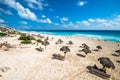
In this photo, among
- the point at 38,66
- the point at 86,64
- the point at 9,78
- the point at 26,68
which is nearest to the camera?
the point at 9,78

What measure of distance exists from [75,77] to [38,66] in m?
5.40

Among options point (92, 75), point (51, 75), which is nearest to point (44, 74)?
point (51, 75)

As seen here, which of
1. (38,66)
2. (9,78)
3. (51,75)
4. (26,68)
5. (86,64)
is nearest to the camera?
(9,78)

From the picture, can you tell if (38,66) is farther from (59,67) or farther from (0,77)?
(0,77)

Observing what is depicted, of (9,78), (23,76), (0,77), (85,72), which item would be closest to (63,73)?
(85,72)

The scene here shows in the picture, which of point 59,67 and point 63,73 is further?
point 59,67

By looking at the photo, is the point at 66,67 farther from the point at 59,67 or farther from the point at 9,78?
the point at 9,78

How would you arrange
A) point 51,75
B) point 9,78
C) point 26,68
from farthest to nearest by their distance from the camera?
point 26,68 → point 51,75 → point 9,78

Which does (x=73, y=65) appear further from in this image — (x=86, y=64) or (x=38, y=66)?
(x=38, y=66)

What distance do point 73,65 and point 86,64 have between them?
2.23 m

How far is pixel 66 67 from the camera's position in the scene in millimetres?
16734

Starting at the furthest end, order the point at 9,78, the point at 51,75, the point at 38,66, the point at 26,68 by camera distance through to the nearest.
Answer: the point at 38,66
the point at 26,68
the point at 51,75
the point at 9,78

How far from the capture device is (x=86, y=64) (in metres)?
18.5

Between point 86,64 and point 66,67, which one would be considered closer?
point 66,67
